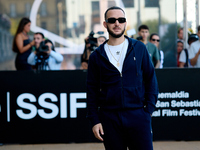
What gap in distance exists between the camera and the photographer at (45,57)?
7.63 meters

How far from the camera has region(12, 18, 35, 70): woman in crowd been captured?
8742mm

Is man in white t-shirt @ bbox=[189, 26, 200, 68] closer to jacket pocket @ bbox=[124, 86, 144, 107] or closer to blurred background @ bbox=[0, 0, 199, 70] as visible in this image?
blurred background @ bbox=[0, 0, 199, 70]

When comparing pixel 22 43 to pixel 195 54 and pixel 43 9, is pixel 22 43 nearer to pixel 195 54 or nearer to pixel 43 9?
pixel 43 9

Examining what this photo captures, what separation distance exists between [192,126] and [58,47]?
15.4 feet

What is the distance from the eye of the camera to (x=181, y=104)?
7.11m

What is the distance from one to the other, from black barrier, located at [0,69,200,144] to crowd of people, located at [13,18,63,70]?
2.12ft

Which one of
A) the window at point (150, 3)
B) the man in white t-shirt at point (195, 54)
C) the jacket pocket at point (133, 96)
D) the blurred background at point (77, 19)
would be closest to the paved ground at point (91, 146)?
the man in white t-shirt at point (195, 54)

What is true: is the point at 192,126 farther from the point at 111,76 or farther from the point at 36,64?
the point at 111,76

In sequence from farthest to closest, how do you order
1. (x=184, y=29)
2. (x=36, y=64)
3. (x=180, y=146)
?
1. (x=184, y=29)
2. (x=36, y=64)
3. (x=180, y=146)

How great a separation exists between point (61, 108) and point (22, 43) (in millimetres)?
2398

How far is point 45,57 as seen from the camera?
7684mm

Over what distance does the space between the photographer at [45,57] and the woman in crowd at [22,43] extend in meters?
1.02

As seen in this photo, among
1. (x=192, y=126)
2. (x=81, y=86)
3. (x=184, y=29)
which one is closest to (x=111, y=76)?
(x=81, y=86)

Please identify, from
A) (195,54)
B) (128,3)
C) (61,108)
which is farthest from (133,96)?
(128,3)
